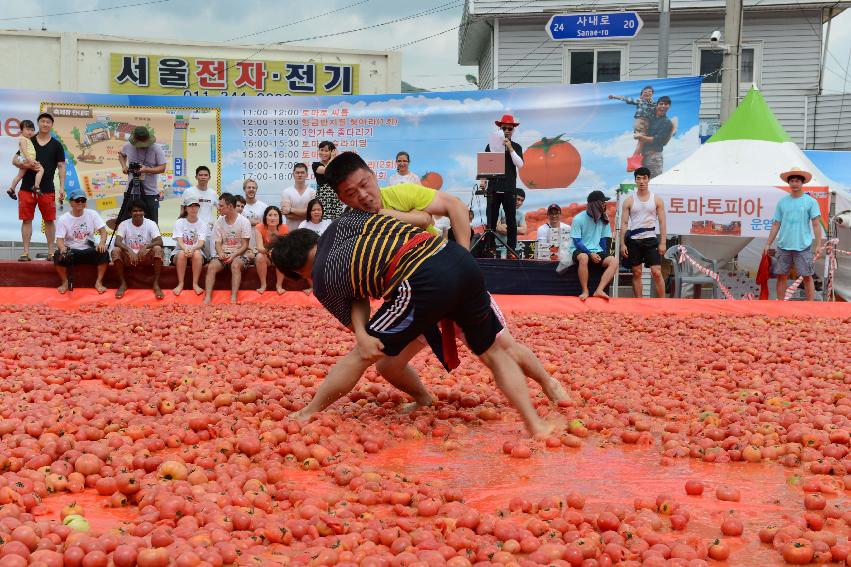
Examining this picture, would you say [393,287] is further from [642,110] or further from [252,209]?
[642,110]

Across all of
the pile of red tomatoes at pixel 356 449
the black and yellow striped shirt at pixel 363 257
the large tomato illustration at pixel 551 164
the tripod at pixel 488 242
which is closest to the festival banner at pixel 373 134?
the large tomato illustration at pixel 551 164

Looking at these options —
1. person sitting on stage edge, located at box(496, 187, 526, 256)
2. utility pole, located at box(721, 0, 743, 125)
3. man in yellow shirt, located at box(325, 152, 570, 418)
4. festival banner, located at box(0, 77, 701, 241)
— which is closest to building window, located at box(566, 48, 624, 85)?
utility pole, located at box(721, 0, 743, 125)

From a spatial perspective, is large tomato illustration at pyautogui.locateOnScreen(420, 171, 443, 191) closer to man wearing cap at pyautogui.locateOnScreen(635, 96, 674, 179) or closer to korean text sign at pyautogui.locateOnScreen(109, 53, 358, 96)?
man wearing cap at pyautogui.locateOnScreen(635, 96, 674, 179)

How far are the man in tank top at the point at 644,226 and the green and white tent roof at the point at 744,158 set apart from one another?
54 cm

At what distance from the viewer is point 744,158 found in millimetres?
10703

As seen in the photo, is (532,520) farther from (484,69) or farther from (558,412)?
(484,69)

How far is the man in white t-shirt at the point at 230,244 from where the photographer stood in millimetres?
9555

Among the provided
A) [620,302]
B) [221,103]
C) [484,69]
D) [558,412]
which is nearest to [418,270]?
[558,412]

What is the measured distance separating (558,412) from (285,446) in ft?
5.04

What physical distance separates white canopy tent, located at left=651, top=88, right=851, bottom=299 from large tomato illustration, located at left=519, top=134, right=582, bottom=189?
A: 5.84 feet

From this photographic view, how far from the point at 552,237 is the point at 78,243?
217 inches

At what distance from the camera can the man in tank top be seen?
32.1 feet

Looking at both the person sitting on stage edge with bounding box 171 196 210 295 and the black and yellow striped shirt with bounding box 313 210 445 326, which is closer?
the black and yellow striped shirt with bounding box 313 210 445 326

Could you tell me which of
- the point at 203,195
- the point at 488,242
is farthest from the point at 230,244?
the point at 488,242
